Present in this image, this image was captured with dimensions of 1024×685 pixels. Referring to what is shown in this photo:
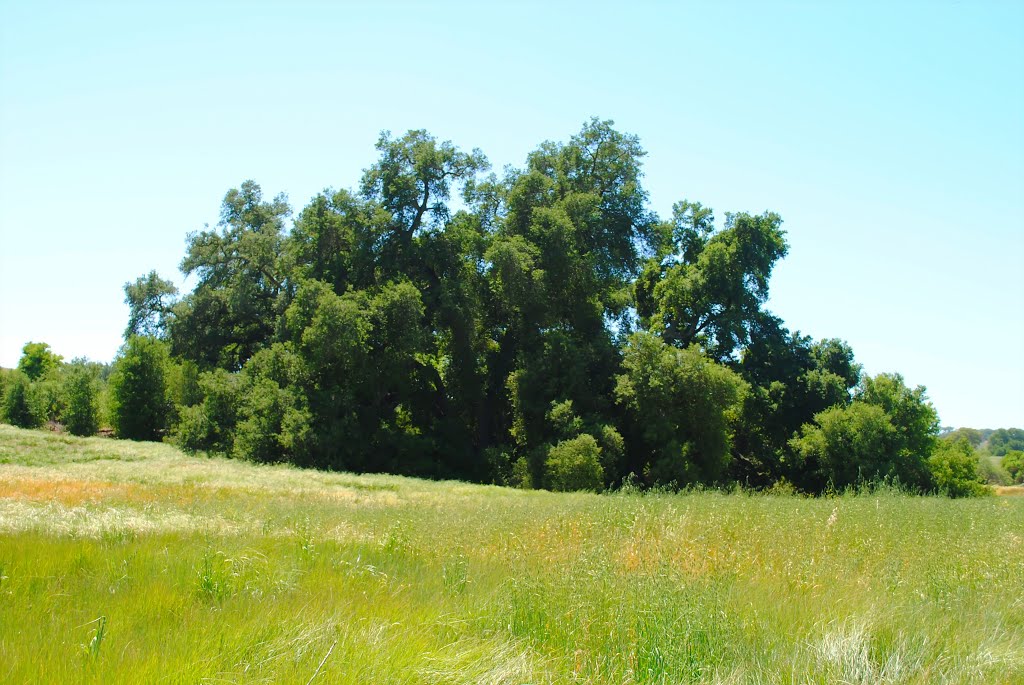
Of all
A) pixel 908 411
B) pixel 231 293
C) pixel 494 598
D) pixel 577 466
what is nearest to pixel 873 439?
pixel 908 411

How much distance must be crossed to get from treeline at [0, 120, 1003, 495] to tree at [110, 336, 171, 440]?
8.62 metres

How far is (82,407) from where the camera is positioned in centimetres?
5581

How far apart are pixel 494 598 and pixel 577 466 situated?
1008 inches

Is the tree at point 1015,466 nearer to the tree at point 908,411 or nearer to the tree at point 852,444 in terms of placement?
the tree at point 908,411

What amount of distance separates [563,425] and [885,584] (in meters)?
27.0

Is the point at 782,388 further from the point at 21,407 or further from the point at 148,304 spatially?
the point at 21,407

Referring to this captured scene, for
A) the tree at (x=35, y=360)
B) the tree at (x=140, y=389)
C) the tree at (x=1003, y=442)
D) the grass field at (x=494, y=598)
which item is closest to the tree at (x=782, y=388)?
the grass field at (x=494, y=598)

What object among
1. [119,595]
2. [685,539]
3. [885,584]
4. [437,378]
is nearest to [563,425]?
[437,378]

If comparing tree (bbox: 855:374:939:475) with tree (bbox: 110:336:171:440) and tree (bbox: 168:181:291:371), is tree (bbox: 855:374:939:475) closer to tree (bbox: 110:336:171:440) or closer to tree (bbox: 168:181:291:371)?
tree (bbox: 168:181:291:371)

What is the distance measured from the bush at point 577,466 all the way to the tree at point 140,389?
35.6 m

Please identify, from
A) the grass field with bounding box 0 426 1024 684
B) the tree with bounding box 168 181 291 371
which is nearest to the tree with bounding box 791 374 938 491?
the grass field with bounding box 0 426 1024 684

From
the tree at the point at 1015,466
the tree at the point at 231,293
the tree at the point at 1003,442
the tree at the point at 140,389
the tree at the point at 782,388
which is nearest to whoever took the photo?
the tree at the point at 782,388

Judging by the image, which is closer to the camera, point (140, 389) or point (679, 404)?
point (679, 404)

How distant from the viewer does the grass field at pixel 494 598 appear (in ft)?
18.3
